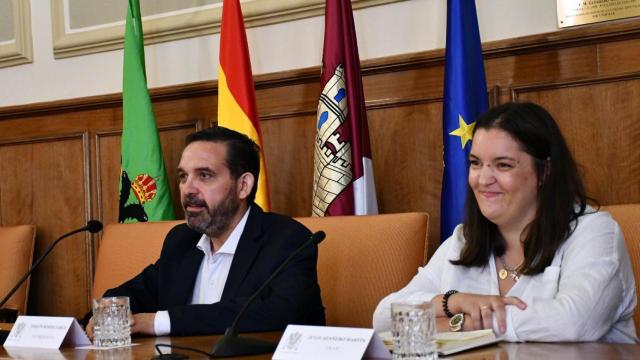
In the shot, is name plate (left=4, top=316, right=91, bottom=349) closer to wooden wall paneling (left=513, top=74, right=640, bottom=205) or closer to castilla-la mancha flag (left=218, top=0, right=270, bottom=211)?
castilla-la mancha flag (left=218, top=0, right=270, bottom=211)

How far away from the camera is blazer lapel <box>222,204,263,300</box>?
275 centimetres

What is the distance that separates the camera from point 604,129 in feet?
11.5

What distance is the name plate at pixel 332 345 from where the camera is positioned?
1708mm

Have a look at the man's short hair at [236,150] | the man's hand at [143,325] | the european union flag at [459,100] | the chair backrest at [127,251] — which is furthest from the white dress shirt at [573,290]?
the chair backrest at [127,251]

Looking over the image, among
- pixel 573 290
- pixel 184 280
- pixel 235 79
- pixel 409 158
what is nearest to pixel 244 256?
pixel 184 280

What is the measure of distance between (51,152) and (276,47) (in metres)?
1.50

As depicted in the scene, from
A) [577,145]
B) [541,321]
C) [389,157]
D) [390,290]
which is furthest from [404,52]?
[541,321]

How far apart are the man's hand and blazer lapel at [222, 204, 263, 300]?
0.33 meters

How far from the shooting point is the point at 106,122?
4.84 metres

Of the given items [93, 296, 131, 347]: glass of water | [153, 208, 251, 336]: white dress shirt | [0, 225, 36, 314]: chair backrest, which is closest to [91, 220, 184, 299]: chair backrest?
[153, 208, 251, 336]: white dress shirt

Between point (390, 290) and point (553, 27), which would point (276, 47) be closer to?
point (553, 27)

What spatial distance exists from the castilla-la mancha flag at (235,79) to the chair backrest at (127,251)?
694mm

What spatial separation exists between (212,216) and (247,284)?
0.94 feet

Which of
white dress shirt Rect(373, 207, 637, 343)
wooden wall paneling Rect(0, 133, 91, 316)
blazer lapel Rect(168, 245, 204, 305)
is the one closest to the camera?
white dress shirt Rect(373, 207, 637, 343)
